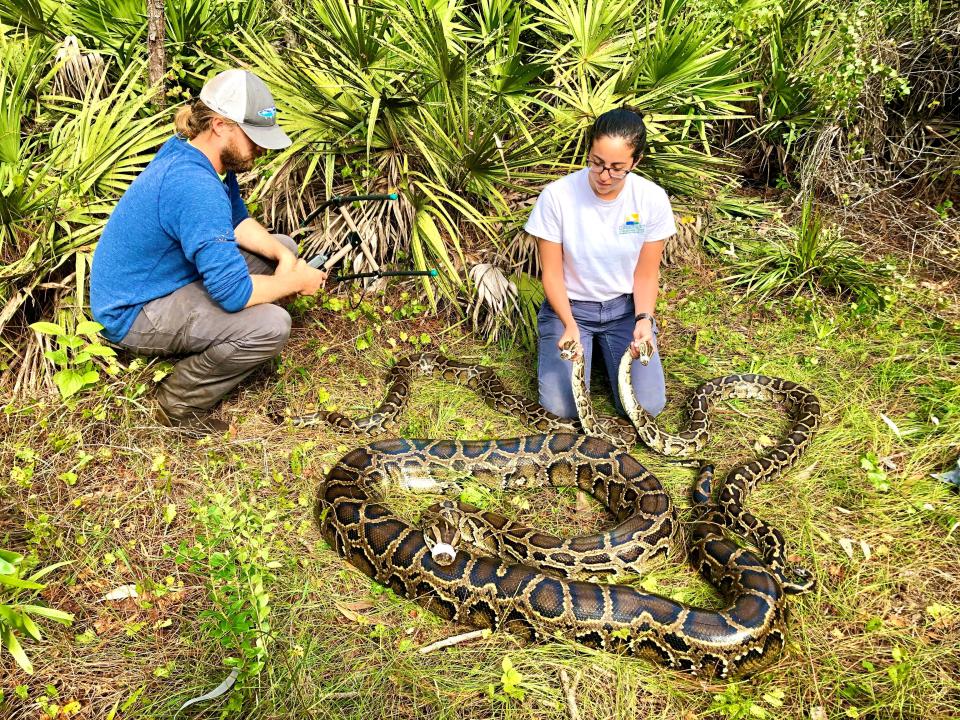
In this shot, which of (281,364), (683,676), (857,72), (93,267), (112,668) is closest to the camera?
(112,668)

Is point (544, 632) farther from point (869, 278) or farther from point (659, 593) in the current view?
point (869, 278)

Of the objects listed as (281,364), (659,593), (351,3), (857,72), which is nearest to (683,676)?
(659,593)

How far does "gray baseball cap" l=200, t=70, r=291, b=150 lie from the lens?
445 cm

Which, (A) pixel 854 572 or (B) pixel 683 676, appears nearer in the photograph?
(B) pixel 683 676

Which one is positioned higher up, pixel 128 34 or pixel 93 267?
pixel 128 34

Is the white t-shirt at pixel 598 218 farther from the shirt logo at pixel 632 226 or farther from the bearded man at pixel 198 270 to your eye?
the bearded man at pixel 198 270

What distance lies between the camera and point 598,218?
5.43m

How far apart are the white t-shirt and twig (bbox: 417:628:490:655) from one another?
2.94 meters

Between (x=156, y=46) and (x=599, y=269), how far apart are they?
13.7 feet

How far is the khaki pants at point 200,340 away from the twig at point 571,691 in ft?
9.83

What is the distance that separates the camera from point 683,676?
381 cm

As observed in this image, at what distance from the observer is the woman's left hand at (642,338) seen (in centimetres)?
557

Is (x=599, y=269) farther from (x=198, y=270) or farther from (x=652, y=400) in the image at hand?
(x=198, y=270)

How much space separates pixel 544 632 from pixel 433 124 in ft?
13.4
